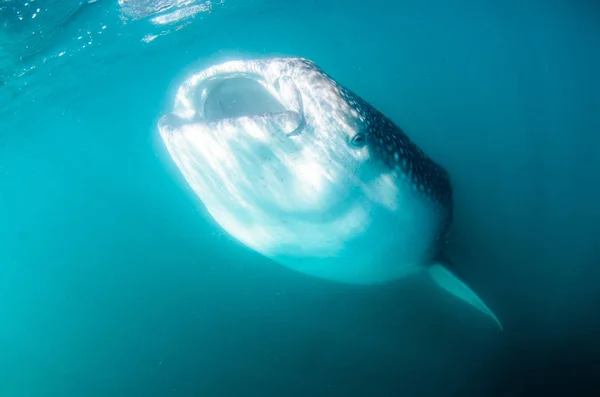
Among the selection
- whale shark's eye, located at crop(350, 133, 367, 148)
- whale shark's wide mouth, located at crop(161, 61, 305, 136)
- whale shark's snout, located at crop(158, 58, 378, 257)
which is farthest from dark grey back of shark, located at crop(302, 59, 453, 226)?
whale shark's wide mouth, located at crop(161, 61, 305, 136)

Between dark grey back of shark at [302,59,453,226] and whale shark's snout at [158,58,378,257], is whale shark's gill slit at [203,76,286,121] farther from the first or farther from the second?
dark grey back of shark at [302,59,453,226]

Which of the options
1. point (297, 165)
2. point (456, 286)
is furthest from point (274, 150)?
point (456, 286)

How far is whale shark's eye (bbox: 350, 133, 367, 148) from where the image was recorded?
2.30 meters

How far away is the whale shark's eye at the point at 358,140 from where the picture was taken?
7.55 ft

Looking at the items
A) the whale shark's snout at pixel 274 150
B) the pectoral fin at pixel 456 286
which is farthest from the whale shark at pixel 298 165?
the pectoral fin at pixel 456 286

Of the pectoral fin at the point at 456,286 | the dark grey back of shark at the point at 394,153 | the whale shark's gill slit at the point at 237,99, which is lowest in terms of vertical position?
the pectoral fin at the point at 456,286

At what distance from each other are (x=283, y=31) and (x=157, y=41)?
1426 cm

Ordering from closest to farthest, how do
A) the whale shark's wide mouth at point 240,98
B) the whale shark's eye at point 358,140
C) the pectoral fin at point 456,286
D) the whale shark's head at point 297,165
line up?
the whale shark's wide mouth at point 240,98 < the whale shark's head at point 297,165 < the whale shark's eye at point 358,140 < the pectoral fin at point 456,286

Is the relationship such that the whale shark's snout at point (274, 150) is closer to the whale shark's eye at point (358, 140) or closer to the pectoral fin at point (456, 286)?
the whale shark's eye at point (358, 140)

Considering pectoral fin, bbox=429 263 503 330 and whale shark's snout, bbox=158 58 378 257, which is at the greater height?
whale shark's snout, bbox=158 58 378 257

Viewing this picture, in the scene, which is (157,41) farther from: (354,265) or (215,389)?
(354,265)

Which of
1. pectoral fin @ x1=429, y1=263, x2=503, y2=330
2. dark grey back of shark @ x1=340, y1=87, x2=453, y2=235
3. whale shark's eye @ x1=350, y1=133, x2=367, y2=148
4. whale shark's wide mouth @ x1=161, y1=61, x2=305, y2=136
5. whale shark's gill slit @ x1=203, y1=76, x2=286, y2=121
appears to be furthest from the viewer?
pectoral fin @ x1=429, y1=263, x2=503, y2=330

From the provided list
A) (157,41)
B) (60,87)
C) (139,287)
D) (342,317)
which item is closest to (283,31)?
(157,41)

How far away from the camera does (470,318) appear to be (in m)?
7.05
